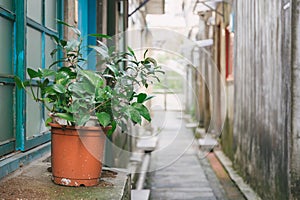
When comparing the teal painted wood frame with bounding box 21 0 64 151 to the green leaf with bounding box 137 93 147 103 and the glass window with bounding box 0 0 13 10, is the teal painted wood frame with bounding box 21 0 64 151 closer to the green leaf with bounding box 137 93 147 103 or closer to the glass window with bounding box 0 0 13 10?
the glass window with bounding box 0 0 13 10

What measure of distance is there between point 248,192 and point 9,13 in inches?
166

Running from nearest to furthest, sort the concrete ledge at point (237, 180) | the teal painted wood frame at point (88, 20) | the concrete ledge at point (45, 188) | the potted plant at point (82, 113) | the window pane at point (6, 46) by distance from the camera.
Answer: the concrete ledge at point (45, 188) < the potted plant at point (82, 113) < the window pane at point (6, 46) < the teal painted wood frame at point (88, 20) < the concrete ledge at point (237, 180)

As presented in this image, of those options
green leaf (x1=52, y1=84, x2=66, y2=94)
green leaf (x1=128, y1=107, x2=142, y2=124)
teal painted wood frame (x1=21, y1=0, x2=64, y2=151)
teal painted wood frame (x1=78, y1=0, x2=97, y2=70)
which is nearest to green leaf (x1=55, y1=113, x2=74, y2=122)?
green leaf (x1=52, y1=84, x2=66, y2=94)

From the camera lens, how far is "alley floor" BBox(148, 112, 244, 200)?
6.66m

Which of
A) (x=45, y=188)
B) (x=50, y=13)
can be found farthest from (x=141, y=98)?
(x=50, y=13)

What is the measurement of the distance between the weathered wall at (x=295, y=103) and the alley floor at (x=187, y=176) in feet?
6.93

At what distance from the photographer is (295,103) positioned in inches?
Result: 160

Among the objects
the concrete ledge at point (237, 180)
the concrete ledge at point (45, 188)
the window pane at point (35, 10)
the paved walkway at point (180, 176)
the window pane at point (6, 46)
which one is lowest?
the paved walkway at point (180, 176)

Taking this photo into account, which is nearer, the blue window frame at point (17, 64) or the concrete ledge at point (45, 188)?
the concrete ledge at point (45, 188)

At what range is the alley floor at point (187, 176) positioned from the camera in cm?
666

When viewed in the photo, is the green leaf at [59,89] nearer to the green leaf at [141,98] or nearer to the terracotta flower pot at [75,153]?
the terracotta flower pot at [75,153]

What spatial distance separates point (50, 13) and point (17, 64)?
1063mm

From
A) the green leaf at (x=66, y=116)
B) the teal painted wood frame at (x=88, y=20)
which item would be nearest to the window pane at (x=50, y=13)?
the teal painted wood frame at (x=88, y=20)

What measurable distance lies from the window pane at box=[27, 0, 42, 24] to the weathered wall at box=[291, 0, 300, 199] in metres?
2.16
